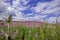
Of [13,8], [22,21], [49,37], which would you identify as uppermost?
[13,8]

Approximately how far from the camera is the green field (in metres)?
2.25

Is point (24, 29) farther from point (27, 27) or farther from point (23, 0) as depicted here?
point (23, 0)

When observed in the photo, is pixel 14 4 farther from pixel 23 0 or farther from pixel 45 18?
pixel 45 18

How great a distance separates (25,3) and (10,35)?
47cm

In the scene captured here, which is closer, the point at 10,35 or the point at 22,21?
the point at 10,35

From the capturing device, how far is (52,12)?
7.58 feet

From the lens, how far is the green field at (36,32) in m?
2.25

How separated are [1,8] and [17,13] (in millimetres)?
213

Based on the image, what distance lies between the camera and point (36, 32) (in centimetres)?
228

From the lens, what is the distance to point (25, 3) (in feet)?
7.73

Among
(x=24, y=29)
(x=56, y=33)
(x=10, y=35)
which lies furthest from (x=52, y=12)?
(x=10, y=35)

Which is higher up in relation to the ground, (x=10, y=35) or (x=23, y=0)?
(x=23, y=0)

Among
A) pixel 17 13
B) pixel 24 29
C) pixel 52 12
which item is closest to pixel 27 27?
pixel 24 29

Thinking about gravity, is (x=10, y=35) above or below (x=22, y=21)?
below
